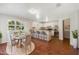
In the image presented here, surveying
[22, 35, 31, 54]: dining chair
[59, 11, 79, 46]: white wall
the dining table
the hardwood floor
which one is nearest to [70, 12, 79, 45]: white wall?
[59, 11, 79, 46]: white wall

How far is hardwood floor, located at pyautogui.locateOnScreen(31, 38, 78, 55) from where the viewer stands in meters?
2.18

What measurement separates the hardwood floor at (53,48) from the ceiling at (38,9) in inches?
17.5

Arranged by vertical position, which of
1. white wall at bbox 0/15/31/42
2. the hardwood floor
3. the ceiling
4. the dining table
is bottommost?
the hardwood floor

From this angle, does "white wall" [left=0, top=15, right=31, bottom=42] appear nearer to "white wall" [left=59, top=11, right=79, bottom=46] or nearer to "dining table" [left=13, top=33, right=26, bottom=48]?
"dining table" [left=13, top=33, right=26, bottom=48]

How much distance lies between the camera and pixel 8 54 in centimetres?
220

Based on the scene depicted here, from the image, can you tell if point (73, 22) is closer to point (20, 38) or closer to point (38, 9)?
point (38, 9)

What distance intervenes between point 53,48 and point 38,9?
0.78m

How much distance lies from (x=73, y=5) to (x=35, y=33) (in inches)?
34.0

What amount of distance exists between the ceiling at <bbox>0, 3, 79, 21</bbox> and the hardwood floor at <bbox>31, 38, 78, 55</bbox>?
17.5 inches

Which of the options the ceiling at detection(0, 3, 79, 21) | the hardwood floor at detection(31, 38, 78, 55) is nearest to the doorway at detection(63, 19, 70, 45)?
the hardwood floor at detection(31, 38, 78, 55)

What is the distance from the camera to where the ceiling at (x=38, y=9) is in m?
2.13

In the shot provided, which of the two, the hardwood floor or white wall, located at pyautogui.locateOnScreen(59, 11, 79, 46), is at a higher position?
white wall, located at pyautogui.locateOnScreen(59, 11, 79, 46)
